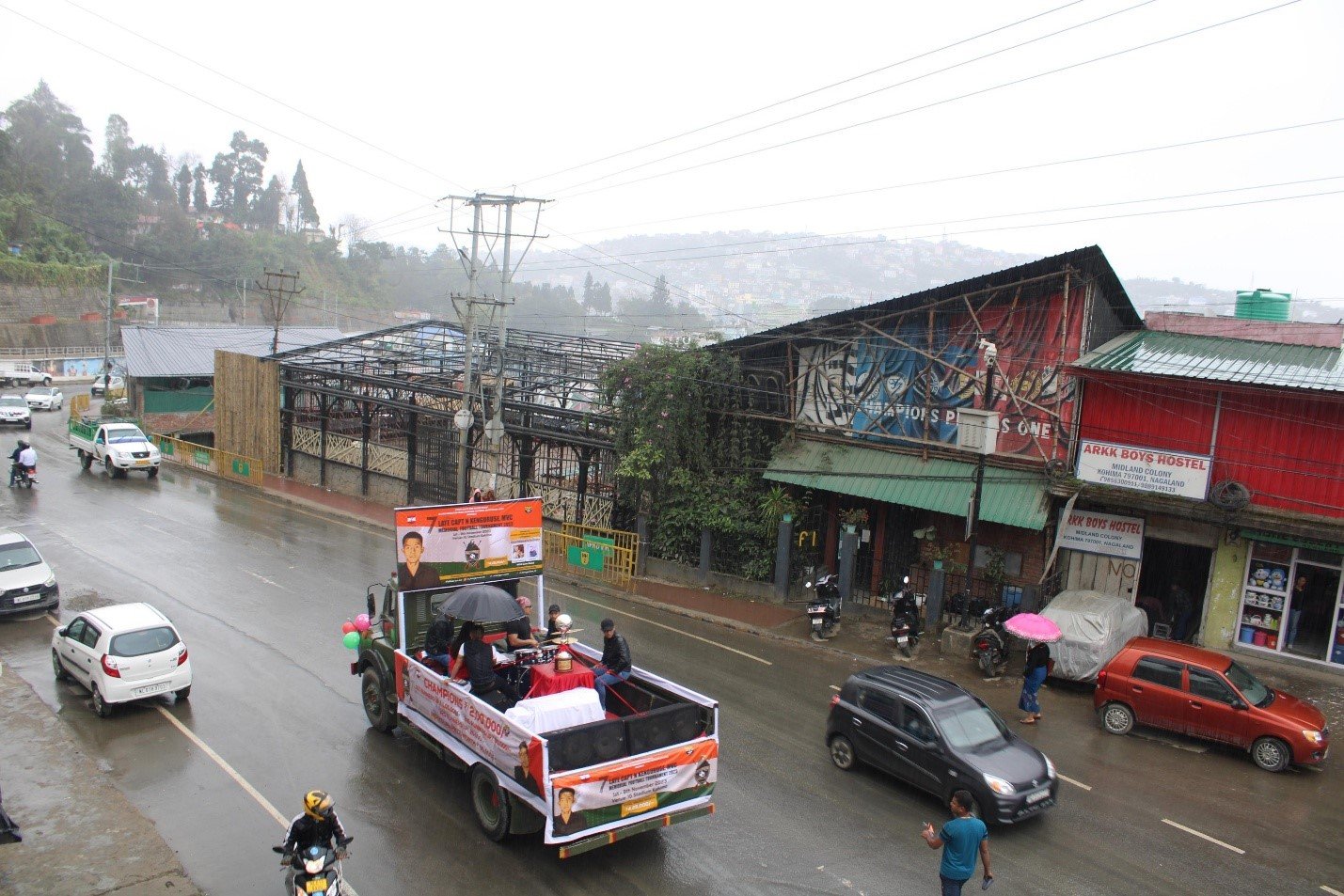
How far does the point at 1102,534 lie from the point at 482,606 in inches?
545

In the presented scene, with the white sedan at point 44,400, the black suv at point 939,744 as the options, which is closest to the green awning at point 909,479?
A: the black suv at point 939,744

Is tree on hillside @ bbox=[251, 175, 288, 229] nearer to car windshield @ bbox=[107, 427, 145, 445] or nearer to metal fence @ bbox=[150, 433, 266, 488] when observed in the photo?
metal fence @ bbox=[150, 433, 266, 488]

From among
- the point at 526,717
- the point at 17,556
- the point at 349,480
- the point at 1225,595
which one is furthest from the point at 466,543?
the point at 349,480

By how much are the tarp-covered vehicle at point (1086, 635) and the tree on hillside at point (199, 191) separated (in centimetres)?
13802

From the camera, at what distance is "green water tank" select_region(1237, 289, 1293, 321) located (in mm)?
24000

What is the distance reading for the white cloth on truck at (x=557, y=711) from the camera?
9508 mm

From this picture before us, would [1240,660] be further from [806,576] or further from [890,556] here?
[806,576]

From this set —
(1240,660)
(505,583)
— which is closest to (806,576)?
(1240,660)

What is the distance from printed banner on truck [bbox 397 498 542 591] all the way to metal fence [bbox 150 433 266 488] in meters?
27.0

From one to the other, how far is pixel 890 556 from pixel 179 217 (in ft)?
341

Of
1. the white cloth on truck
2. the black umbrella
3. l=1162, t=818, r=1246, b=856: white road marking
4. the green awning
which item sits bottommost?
l=1162, t=818, r=1246, b=856: white road marking

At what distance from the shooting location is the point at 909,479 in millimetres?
20500

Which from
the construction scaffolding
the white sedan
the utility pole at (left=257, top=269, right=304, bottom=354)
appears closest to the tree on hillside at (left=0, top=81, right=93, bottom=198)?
the white sedan

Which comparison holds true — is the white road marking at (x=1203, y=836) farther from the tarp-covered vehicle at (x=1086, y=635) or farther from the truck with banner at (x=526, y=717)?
the truck with banner at (x=526, y=717)
